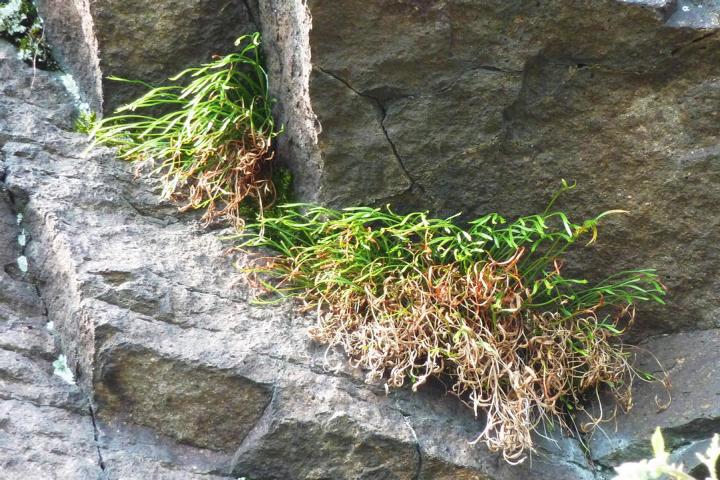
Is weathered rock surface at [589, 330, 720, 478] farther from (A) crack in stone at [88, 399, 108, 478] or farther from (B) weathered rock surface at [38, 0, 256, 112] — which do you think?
(B) weathered rock surface at [38, 0, 256, 112]

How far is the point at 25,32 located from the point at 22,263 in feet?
3.79

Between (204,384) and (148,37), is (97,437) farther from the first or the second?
(148,37)

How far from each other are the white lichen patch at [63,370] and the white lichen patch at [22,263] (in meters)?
0.37

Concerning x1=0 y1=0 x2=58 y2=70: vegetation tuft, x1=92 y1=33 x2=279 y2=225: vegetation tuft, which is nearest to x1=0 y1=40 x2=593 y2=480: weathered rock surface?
x1=92 y1=33 x2=279 y2=225: vegetation tuft

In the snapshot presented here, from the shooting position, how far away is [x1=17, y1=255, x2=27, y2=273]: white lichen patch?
2.96 meters

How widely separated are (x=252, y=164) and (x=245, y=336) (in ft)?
2.31

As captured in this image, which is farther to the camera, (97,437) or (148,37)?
(148,37)

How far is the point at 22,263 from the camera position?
297 cm

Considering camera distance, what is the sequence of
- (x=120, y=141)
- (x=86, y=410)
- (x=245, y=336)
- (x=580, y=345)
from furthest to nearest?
(x=120, y=141)
(x=580, y=345)
(x=245, y=336)
(x=86, y=410)

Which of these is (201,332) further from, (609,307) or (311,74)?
(609,307)

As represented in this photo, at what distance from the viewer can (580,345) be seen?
9.99ft

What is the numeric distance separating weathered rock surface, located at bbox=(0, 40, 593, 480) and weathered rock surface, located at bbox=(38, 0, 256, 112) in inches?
24.2

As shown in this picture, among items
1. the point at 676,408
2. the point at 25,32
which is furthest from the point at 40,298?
the point at 676,408

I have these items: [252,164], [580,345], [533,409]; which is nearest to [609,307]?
[580,345]
